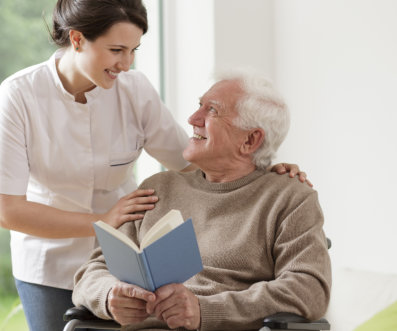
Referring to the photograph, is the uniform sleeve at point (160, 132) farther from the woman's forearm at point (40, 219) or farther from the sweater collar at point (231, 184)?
the woman's forearm at point (40, 219)

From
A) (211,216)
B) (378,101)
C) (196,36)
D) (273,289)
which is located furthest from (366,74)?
(273,289)

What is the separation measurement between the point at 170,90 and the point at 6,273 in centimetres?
129

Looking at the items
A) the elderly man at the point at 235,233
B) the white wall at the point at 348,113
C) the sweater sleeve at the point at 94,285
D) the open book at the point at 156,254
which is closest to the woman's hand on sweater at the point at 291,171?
the elderly man at the point at 235,233

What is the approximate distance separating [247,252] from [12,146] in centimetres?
82

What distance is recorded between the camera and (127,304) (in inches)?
72.0

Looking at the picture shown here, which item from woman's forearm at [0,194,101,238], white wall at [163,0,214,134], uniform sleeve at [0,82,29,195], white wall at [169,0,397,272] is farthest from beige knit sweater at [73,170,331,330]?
white wall at [163,0,214,134]

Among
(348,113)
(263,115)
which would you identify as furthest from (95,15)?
(348,113)

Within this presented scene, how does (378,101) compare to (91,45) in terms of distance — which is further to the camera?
(378,101)

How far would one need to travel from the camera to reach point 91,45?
210 centimetres

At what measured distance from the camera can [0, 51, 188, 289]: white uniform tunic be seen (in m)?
2.20

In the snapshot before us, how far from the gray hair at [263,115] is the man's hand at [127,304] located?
0.66 m

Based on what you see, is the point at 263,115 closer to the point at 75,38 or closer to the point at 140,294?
the point at 75,38

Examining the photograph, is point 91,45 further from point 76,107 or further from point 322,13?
→ point 322,13

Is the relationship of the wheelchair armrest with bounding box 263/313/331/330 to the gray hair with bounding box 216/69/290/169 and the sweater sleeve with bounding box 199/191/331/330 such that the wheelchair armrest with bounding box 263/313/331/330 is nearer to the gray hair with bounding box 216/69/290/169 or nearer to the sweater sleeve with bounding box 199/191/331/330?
the sweater sleeve with bounding box 199/191/331/330
